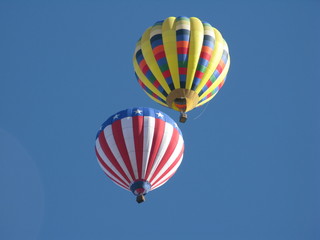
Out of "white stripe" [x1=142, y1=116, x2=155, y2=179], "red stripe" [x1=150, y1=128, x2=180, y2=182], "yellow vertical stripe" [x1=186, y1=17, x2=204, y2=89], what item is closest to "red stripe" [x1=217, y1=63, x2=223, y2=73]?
"yellow vertical stripe" [x1=186, y1=17, x2=204, y2=89]

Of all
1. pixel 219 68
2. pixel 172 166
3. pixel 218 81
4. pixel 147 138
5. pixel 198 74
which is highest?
pixel 219 68

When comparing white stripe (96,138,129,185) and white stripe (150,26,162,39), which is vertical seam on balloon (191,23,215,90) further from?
white stripe (96,138,129,185)

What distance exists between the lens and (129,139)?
22.4 meters

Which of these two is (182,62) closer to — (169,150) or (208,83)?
(208,83)

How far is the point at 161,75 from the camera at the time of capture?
23.7 m

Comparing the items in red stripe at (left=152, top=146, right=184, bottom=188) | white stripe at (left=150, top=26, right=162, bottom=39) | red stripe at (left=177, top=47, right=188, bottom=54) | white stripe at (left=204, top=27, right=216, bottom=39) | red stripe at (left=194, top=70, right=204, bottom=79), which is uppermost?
white stripe at (left=150, top=26, right=162, bottom=39)

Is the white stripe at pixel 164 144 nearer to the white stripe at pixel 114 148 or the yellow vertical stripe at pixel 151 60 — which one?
the white stripe at pixel 114 148

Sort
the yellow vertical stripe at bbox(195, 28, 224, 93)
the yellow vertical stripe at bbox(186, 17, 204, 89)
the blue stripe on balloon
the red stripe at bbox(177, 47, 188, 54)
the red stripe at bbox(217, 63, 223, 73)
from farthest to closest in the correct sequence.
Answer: the red stripe at bbox(217, 63, 223, 73)
the yellow vertical stripe at bbox(195, 28, 224, 93)
the red stripe at bbox(177, 47, 188, 54)
the yellow vertical stripe at bbox(186, 17, 204, 89)
the blue stripe on balloon

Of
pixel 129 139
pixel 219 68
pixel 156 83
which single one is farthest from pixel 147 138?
pixel 219 68

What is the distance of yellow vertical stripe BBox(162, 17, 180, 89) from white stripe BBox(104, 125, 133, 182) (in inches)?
101

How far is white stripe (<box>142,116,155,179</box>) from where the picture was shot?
875 inches

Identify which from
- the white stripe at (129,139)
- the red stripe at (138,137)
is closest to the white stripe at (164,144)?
the red stripe at (138,137)

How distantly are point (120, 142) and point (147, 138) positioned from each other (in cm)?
82

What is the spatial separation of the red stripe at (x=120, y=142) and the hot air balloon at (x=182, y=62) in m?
2.06
